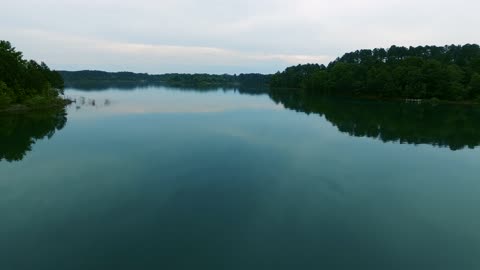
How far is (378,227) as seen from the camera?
16.5 m

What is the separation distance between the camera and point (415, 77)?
93625mm

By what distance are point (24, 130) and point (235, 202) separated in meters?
33.5

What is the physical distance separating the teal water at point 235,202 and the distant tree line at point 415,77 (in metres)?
58.8

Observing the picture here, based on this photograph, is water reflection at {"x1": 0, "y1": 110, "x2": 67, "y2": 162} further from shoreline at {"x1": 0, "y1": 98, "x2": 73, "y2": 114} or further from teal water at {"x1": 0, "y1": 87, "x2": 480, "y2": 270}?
shoreline at {"x1": 0, "y1": 98, "x2": 73, "y2": 114}

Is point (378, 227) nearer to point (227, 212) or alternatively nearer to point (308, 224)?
point (308, 224)

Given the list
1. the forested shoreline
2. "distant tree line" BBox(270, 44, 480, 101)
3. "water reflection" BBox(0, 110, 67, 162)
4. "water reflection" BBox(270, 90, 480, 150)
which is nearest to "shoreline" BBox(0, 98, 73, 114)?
the forested shoreline

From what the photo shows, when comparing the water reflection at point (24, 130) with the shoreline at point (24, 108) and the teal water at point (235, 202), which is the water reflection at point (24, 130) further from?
the shoreline at point (24, 108)

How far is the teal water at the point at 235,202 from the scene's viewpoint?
13703 millimetres

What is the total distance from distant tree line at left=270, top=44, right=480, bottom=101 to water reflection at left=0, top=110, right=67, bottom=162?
262ft

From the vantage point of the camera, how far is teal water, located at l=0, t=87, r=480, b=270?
13703mm

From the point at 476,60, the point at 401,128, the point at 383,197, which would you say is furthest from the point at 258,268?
the point at 476,60

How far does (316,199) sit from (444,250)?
688cm

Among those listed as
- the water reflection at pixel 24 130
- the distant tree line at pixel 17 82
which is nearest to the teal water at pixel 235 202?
the water reflection at pixel 24 130

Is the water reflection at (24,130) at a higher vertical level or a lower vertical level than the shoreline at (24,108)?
lower
